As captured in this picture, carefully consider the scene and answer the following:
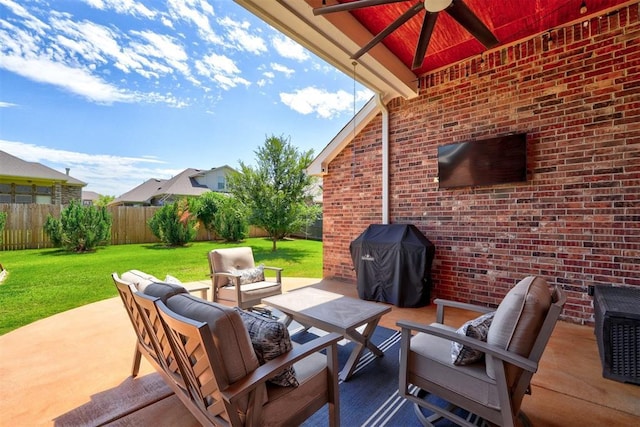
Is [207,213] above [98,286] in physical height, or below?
above

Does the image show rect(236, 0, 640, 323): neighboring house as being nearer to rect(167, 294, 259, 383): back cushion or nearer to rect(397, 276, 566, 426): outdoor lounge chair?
rect(397, 276, 566, 426): outdoor lounge chair

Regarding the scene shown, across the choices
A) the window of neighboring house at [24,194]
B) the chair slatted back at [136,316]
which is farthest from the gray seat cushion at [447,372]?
the window of neighboring house at [24,194]

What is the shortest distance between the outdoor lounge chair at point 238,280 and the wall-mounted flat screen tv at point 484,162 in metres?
3.18

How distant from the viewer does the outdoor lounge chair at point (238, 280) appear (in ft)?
12.1

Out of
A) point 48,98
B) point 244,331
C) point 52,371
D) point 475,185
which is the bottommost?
point 52,371

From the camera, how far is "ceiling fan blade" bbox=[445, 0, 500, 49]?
2.46 meters

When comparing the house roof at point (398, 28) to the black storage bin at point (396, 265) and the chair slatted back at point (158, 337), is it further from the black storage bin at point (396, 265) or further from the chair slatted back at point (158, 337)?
the chair slatted back at point (158, 337)

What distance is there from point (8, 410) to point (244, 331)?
227cm

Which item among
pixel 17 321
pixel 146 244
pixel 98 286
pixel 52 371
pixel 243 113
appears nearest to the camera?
pixel 52 371

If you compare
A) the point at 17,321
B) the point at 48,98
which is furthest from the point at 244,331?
the point at 48,98

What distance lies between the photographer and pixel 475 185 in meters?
4.30

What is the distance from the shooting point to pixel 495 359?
152 cm

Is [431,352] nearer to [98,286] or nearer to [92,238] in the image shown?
[98,286]

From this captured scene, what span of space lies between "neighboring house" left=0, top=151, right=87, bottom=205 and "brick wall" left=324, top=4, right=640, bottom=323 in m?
15.8
